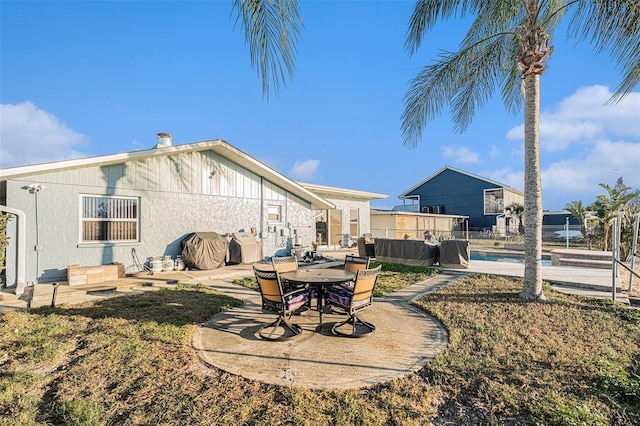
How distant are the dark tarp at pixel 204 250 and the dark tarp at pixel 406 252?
6361 millimetres

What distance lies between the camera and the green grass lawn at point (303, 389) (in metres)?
2.74

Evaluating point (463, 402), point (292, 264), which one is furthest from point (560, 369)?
point (292, 264)

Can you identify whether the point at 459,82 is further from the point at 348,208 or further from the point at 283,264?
the point at 348,208

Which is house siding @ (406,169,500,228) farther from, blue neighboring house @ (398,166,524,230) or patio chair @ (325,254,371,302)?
patio chair @ (325,254,371,302)

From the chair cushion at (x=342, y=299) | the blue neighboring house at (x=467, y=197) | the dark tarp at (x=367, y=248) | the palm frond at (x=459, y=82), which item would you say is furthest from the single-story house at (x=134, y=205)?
the blue neighboring house at (x=467, y=197)

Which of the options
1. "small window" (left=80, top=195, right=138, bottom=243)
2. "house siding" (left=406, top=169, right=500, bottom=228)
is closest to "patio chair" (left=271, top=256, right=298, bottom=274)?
"small window" (left=80, top=195, right=138, bottom=243)

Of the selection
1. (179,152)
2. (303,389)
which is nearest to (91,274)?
(179,152)

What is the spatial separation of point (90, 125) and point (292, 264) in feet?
41.4

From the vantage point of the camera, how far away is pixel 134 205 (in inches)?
366

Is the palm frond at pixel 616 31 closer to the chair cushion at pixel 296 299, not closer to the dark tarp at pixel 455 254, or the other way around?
the chair cushion at pixel 296 299

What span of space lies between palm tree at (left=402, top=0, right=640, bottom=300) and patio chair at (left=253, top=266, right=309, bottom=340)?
5137 mm

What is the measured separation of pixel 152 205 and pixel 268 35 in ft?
28.9

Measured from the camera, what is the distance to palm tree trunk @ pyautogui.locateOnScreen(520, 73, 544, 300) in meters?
6.56

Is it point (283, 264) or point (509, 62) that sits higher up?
point (509, 62)
